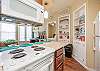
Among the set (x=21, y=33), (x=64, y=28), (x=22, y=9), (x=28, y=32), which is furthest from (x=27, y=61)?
(x=64, y=28)

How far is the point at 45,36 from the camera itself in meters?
3.84

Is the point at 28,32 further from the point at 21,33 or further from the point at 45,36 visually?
the point at 45,36

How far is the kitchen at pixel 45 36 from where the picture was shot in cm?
127

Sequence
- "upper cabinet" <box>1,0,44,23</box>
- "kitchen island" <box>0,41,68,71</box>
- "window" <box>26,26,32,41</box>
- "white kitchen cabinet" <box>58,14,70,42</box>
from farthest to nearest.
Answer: "white kitchen cabinet" <box>58,14,70,42</box>, "window" <box>26,26,32,41</box>, "upper cabinet" <box>1,0,44,23</box>, "kitchen island" <box>0,41,68,71</box>

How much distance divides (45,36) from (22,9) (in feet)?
7.69

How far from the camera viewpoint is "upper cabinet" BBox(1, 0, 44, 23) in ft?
3.93

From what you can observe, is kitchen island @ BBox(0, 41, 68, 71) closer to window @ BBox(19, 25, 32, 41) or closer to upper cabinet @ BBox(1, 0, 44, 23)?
upper cabinet @ BBox(1, 0, 44, 23)

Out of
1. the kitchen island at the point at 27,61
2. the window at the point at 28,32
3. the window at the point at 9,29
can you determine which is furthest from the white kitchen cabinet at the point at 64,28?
the kitchen island at the point at 27,61

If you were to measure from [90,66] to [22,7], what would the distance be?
3.10m

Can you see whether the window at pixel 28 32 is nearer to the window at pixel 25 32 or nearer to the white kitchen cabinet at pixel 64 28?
the window at pixel 25 32

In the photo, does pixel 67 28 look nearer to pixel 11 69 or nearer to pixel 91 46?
pixel 91 46

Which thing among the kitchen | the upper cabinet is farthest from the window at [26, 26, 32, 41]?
the upper cabinet

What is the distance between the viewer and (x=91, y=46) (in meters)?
3.77

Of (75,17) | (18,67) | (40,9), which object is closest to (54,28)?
(75,17)
